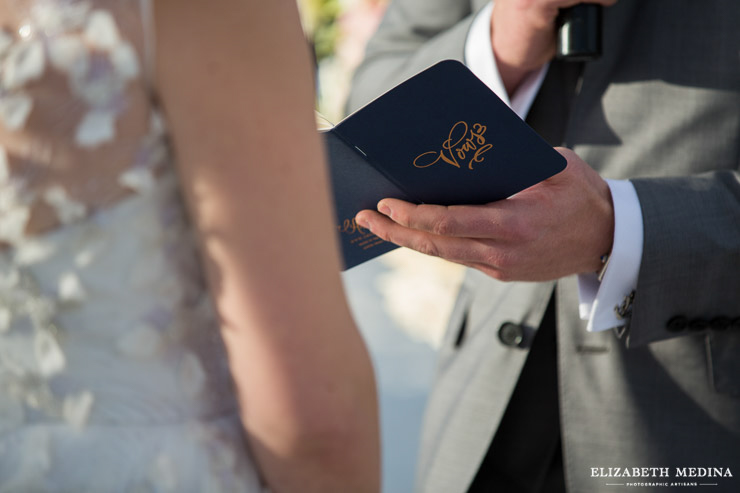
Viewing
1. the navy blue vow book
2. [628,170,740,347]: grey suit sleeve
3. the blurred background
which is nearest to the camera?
the navy blue vow book

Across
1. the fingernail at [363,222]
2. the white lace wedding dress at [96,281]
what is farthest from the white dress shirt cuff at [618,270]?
the white lace wedding dress at [96,281]

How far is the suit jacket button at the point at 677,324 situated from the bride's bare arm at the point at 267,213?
2.05ft

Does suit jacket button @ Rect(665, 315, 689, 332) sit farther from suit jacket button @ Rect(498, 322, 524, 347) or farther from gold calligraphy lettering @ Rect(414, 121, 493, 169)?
gold calligraphy lettering @ Rect(414, 121, 493, 169)

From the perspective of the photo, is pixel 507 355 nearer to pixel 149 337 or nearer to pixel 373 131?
pixel 373 131

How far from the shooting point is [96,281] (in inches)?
27.1

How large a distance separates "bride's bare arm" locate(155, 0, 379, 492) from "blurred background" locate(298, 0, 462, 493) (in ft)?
7.34

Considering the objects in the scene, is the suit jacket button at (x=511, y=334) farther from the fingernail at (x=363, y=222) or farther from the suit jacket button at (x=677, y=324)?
the fingernail at (x=363, y=222)

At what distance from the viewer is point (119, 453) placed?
71 centimetres

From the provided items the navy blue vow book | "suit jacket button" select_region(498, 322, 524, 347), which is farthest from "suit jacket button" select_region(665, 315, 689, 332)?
the navy blue vow book

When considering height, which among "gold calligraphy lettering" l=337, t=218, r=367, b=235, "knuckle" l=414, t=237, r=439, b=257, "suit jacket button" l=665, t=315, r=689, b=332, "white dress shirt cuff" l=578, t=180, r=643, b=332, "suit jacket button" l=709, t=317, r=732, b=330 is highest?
"gold calligraphy lettering" l=337, t=218, r=367, b=235

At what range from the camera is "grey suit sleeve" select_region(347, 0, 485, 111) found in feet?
4.78

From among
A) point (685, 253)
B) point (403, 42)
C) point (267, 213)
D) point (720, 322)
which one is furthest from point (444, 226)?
point (403, 42)

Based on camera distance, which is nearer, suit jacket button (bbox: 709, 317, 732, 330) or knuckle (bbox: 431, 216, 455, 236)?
knuckle (bbox: 431, 216, 455, 236)

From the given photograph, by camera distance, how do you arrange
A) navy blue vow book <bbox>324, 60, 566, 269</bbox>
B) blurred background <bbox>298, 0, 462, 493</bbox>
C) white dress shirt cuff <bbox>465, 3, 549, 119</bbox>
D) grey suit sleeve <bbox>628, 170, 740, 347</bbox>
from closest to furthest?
navy blue vow book <bbox>324, 60, 566, 269</bbox> → grey suit sleeve <bbox>628, 170, 740, 347</bbox> → white dress shirt cuff <bbox>465, 3, 549, 119</bbox> → blurred background <bbox>298, 0, 462, 493</bbox>
